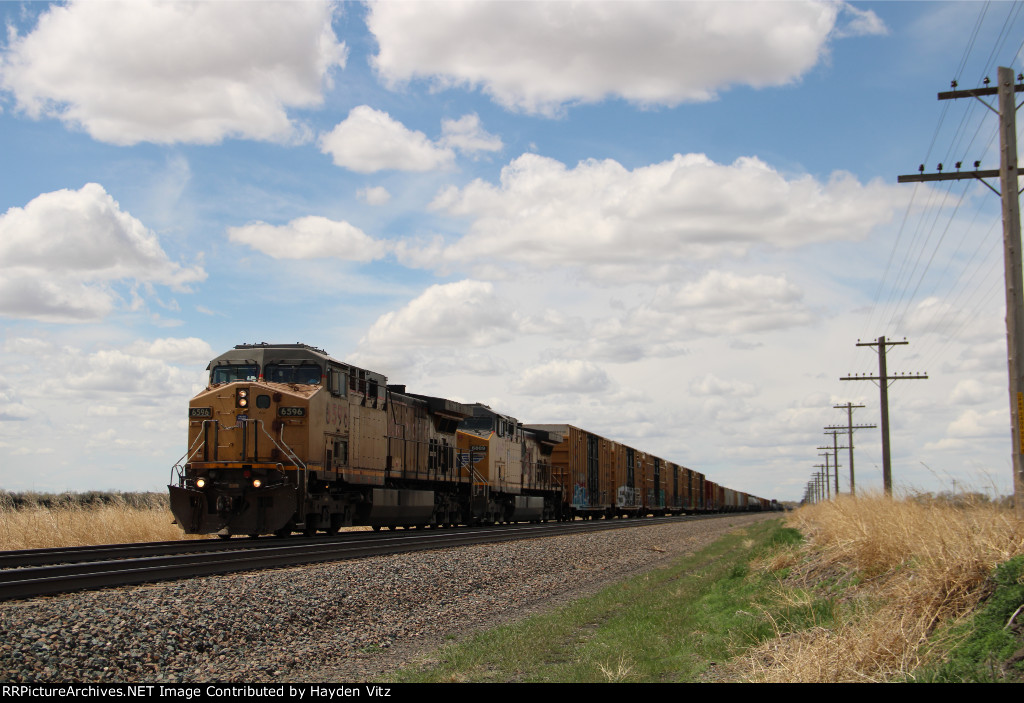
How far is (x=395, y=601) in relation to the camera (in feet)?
39.7

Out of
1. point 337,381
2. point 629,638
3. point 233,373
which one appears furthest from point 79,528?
point 629,638

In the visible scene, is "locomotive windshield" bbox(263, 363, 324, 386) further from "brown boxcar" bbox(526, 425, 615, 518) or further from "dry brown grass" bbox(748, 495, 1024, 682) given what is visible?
"brown boxcar" bbox(526, 425, 615, 518)

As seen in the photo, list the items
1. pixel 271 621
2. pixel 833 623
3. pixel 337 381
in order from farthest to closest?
pixel 337 381, pixel 271 621, pixel 833 623

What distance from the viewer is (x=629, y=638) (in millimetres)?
9500

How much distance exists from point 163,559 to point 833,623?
1063 cm

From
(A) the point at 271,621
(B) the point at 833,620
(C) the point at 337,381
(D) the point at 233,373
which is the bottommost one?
(A) the point at 271,621

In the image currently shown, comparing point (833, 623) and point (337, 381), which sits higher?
point (337, 381)

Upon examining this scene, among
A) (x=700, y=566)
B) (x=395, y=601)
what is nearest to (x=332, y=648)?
(x=395, y=601)

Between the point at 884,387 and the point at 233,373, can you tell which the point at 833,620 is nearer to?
the point at 233,373

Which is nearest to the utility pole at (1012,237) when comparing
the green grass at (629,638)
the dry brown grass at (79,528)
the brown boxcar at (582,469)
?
the green grass at (629,638)

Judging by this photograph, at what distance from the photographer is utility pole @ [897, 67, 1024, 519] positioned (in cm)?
1408

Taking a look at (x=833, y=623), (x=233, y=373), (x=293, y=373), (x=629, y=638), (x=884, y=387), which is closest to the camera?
(x=833, y=623)
